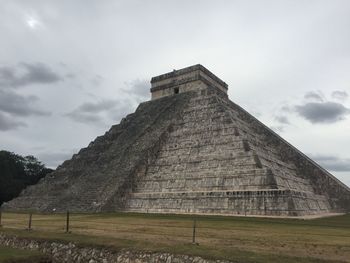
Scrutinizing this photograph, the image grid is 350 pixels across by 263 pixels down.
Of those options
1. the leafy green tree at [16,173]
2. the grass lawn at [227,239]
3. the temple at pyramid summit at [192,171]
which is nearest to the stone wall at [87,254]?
the grass lawn at [227,239]

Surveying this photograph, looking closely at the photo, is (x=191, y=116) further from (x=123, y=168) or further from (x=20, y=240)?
(x=20, y=240)

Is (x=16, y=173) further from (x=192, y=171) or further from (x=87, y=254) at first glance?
(x=87, y=254)

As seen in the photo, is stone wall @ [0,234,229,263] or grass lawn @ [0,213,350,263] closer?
grass lawn @ [0,213,350,263]

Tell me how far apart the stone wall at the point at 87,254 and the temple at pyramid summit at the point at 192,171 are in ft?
29.2

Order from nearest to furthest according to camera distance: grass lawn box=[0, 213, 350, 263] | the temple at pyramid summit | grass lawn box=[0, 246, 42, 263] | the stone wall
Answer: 1. grass lawn box=[0, 213, 350, 263]
2. the stone wall
3. grass lawn box=[0, 246, 42, 263]
4. the temple at pyramid summit

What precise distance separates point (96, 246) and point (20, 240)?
3328 mm

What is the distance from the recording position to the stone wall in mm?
8844

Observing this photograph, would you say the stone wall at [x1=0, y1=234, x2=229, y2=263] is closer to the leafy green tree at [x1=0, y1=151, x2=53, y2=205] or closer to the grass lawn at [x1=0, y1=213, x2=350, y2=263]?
the grass lawn at [x1=0, y1=213, x2=350, y2=263]

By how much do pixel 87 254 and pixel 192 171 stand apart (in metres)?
12.3

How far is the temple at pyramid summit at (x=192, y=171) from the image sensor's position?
63.1ft

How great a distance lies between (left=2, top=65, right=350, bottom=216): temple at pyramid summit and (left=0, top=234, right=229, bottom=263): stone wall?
29.2 ft

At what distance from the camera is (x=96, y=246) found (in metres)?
10.3

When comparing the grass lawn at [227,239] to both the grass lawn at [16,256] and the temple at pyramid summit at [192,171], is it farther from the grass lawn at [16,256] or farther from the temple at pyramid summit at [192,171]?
the temple at pyramid summit at [192,171]

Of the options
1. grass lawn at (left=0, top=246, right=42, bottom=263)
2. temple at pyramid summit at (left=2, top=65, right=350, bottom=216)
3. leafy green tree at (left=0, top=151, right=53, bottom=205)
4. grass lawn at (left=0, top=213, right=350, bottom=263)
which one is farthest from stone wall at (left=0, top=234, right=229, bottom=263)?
leafy green tree at (left=0, top=151, right=53, bottom=205)
